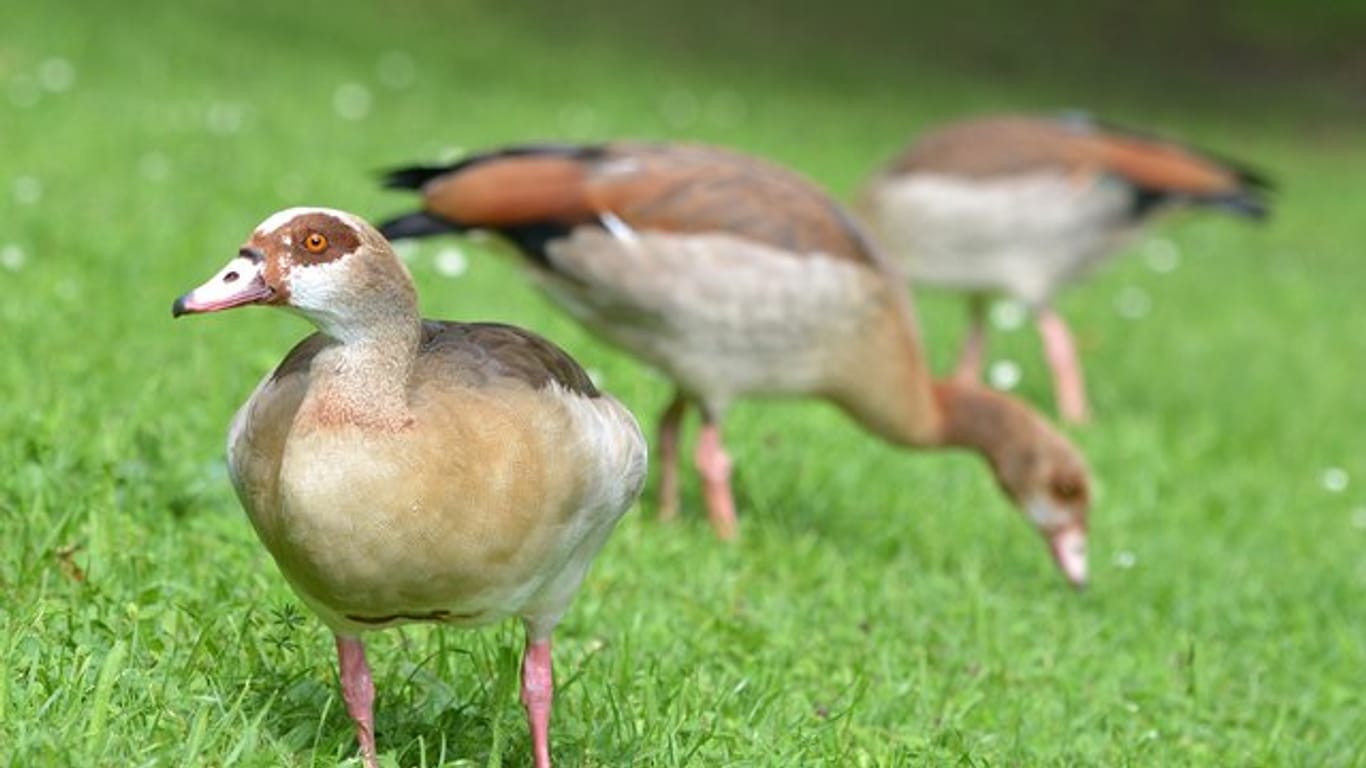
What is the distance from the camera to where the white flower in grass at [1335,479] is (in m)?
8.20

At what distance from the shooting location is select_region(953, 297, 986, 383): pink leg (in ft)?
32.1

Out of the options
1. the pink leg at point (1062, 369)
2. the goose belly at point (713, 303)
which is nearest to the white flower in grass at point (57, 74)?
the pink leg at point (1062, 369)

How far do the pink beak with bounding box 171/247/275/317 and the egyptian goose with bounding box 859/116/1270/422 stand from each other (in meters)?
6.56

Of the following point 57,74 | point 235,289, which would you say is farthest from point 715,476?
point 57,74

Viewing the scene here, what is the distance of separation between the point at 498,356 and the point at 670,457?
300 cm

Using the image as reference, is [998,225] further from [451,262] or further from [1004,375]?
[451,262]

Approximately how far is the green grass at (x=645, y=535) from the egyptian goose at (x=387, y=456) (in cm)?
37

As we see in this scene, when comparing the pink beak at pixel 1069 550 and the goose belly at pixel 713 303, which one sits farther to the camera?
the pink beak at pixel 1069 550

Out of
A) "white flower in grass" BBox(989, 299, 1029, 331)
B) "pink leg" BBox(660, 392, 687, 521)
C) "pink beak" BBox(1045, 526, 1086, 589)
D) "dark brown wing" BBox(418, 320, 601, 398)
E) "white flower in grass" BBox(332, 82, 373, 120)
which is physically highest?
"dark brown wing" BBox(418, 320, 601, 398)

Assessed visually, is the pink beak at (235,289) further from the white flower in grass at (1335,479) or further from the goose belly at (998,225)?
the goose belly at (998,225)

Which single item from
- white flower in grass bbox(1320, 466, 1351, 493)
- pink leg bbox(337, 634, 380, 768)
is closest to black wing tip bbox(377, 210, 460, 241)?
pink leg bbox(337, 634, 380, 768)

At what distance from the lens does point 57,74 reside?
1224 cm

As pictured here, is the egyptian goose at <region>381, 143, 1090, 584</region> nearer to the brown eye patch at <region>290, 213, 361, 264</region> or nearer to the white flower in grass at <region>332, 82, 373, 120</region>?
the brown eye patch at <region>290, 213, 361, 264</region>

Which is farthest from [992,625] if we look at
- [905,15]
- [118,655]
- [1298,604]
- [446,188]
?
[905,15]
